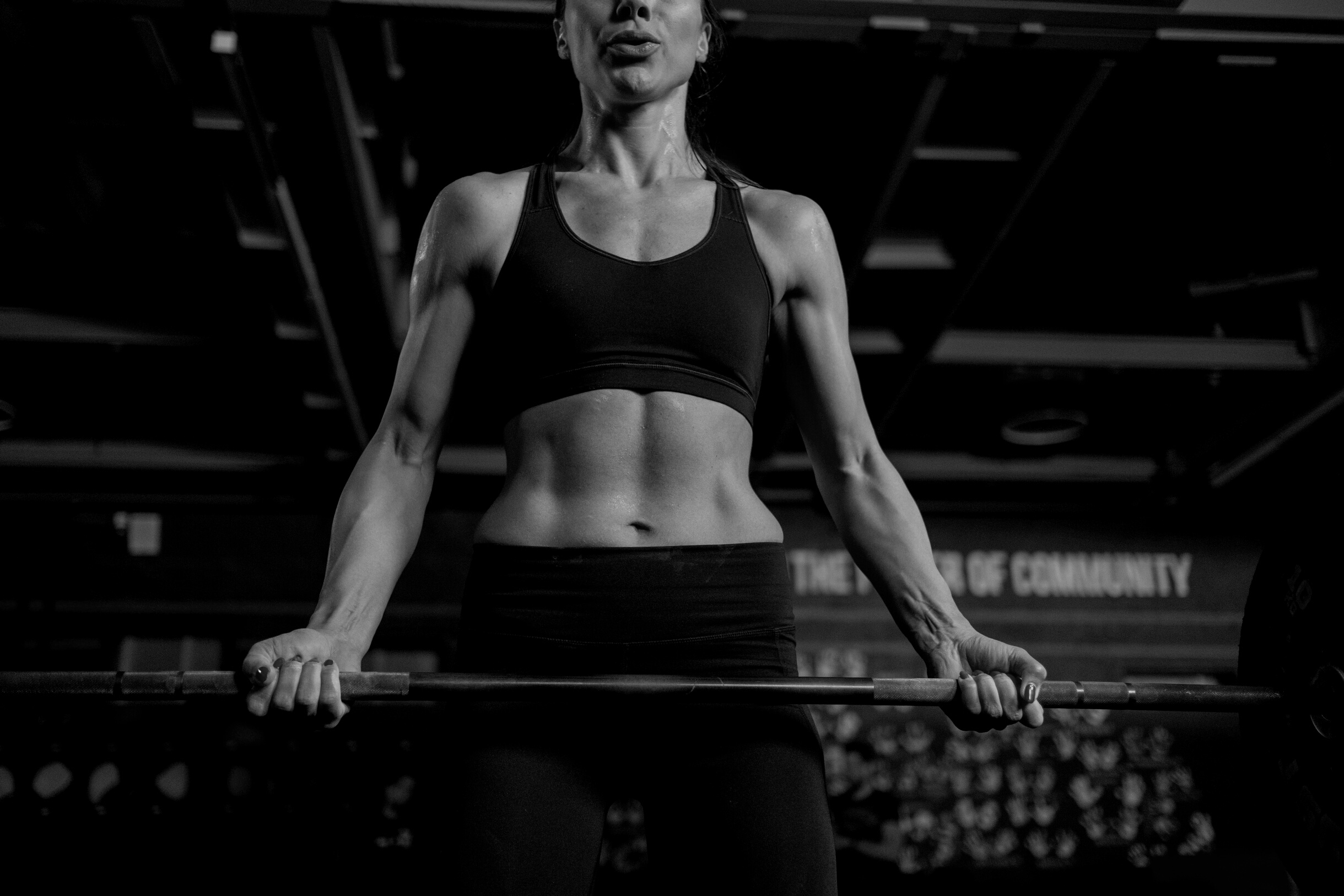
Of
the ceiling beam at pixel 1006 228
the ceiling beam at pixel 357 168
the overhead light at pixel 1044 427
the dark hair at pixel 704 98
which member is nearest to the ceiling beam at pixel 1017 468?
the overhead light at pixel 1044 427

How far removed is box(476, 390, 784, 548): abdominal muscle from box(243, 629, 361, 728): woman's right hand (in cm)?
24

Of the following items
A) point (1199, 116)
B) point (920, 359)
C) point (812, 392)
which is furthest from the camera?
point (920, 359)

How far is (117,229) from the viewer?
3.93 meters

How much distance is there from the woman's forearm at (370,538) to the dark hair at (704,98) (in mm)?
592

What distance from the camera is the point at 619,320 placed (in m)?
1.47

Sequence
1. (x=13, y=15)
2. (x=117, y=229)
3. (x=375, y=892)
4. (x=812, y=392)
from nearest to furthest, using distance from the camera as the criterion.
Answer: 1. (x=812, y=392)
2. (x=13, y=15)
3. (x=117, y=229)
4. (x=375, y=892)

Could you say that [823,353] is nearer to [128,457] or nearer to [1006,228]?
[1006,228]

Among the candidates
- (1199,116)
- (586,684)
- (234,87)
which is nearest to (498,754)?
(586,684)

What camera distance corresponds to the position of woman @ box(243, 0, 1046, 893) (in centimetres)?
132

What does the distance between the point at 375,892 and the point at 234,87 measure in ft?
11.9

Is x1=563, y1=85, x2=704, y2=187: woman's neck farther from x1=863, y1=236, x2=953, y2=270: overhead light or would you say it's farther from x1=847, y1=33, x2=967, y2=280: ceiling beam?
x1=863, y1=236, x2=953, y2=270: overhead light

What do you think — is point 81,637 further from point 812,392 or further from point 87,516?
point 812,392

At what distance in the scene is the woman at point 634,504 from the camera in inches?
52.1

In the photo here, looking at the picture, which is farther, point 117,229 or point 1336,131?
point 117,229
